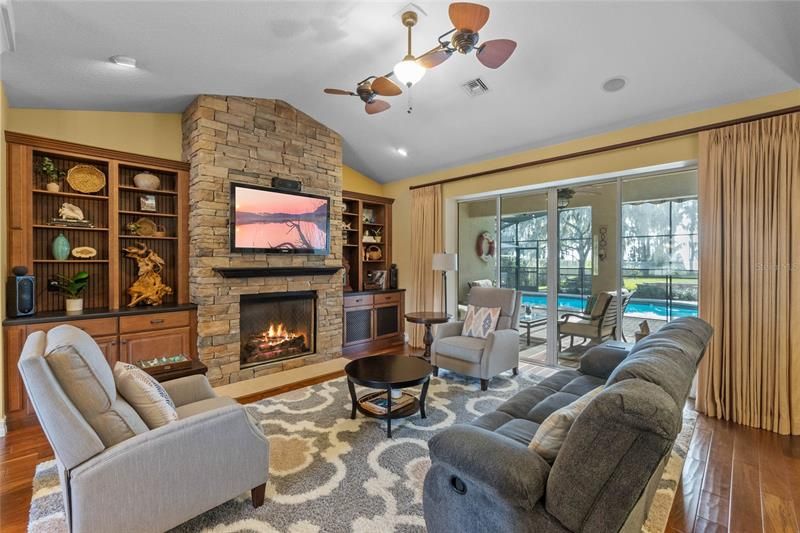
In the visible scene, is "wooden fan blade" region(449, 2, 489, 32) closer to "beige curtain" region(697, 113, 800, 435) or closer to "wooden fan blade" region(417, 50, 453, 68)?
"wooden fan blade" region(417, 50, 453, 68)

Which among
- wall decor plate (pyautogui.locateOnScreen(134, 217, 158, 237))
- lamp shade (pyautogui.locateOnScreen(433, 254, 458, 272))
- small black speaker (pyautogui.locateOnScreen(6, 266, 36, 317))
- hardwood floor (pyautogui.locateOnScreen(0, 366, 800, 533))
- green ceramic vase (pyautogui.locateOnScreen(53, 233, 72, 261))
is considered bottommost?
hardwood floor (pyautogui.locateOnScreen(0, 366, 800, 533))

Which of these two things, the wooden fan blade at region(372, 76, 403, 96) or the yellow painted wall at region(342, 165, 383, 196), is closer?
the wooden fan blade at region(372, 76, 403, 96)

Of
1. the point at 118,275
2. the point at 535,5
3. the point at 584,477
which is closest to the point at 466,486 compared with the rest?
the point at 584,477

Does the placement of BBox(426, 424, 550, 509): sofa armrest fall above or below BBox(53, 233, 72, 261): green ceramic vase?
below

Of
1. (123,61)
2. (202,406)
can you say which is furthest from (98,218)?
(202,406)

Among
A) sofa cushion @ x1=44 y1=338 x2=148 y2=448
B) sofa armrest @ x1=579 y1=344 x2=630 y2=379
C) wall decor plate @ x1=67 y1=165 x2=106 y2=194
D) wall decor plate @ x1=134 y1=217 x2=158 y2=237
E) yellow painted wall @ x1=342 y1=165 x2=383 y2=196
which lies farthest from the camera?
yellow painted wall @ x1=342 y1=165 x2=383 y2=196

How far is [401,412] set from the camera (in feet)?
9.57

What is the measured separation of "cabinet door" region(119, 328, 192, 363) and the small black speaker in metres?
0.72

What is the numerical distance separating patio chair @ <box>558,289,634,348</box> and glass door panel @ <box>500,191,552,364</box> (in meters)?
0.30

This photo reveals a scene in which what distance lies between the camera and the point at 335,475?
2285mm

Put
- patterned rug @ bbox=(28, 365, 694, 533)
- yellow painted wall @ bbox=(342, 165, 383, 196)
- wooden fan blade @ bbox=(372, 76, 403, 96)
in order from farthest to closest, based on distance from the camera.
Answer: yellow painted wall @ bbox=(342, 165, 383, 196) → wooden fan blade @ bbox=(372, 76, 403, 96) → patterned rug @ bbox=(28, 365, 694, 533)

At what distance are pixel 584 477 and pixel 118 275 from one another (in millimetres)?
4299

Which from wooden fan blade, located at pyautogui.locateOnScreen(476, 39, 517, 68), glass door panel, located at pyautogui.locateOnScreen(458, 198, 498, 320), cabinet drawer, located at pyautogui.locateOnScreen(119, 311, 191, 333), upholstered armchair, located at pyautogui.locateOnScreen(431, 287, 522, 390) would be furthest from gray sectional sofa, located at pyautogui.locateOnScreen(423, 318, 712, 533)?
glass door panel, located at pyautogui.locateOnScreen(458, 198, 498, 320)

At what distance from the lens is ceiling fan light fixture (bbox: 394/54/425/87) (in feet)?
7.63
